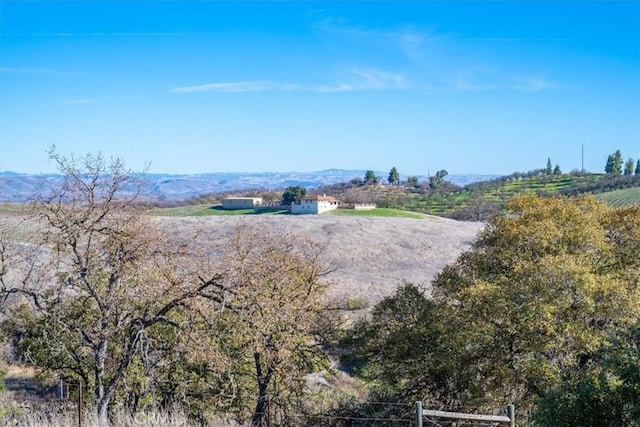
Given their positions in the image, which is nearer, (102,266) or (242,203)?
(102,266)

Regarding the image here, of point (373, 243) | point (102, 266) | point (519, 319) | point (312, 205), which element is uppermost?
Result: point (102, 266)

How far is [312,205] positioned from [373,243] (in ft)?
86.0

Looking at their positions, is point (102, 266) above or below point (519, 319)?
above

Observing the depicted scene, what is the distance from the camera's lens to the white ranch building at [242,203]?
9219cm

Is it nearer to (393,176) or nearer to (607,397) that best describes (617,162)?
(393,176)

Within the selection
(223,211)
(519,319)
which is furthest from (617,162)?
(519,319)

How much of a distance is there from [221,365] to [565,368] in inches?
335

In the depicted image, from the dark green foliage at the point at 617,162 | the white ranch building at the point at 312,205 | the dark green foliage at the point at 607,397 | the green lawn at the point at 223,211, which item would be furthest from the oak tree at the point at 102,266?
the dark green foliage at the point at 617,162

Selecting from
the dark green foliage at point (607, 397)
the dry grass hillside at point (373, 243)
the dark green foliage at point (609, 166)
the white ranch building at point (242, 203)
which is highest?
the dark green foliage at point (609, 166)

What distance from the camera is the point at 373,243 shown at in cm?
5634

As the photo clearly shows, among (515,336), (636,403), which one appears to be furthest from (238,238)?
(636,403)

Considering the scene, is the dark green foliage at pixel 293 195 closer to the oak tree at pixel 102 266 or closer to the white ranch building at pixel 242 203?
the white ranch building at pixel 242 203

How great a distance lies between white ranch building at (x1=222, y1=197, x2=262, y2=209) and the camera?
92.2 m

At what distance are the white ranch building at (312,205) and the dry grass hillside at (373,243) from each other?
12679 millimetres
